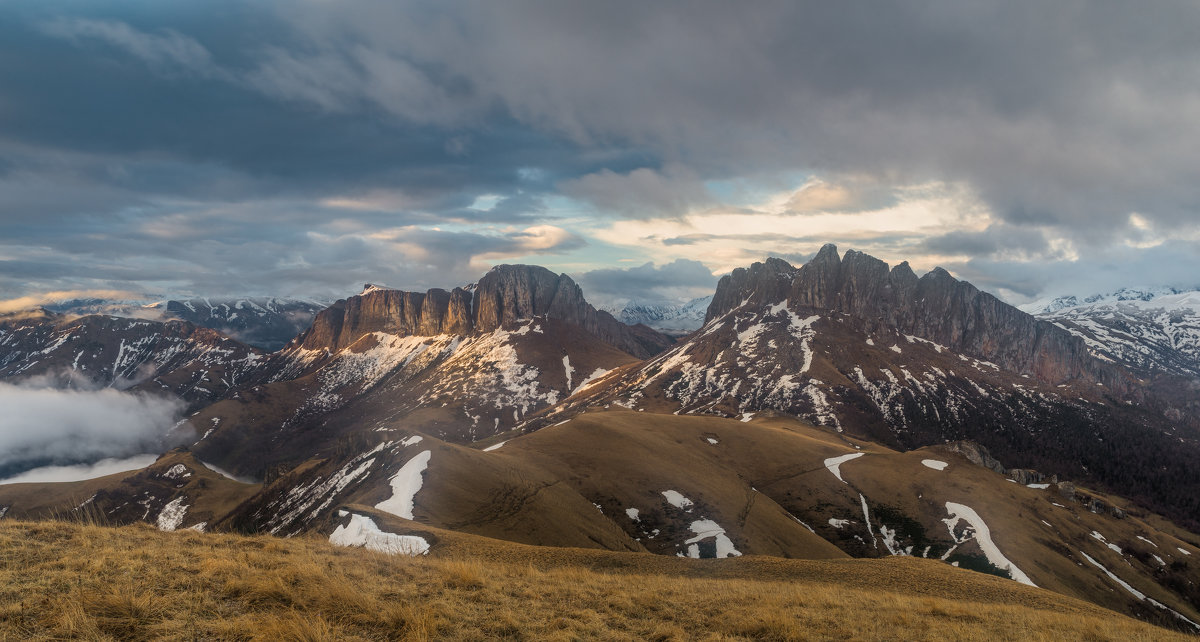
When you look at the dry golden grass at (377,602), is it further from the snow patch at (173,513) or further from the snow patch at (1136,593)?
the snow patch at (173,513)

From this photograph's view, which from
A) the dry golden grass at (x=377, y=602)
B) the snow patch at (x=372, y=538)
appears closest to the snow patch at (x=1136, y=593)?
the dry golden grass at (x=377, y=602)

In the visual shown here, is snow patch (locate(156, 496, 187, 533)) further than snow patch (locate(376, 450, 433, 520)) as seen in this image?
Yes

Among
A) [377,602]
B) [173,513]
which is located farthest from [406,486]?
[173,513]

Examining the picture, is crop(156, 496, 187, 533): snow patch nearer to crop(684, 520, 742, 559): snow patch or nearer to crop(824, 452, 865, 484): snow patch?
crop(684, 520, 742, 559): snow patch

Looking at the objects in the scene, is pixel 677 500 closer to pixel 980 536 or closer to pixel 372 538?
pixel 980 536

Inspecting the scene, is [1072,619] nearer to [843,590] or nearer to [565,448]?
[843,590]

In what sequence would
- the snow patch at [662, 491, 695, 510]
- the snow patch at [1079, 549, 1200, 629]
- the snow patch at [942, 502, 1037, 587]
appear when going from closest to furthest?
the snow patch at [942, 502, 1037, 587] → the snow patch at [662, 491, 695, 510] → the snow patch at [1079, 549, 1200, 629]

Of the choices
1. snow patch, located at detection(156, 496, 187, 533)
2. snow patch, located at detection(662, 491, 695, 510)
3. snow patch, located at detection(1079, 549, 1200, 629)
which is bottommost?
snow patch, located at detection(156, 496, 187, 533)

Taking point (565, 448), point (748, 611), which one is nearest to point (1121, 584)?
→ point (565, 448)

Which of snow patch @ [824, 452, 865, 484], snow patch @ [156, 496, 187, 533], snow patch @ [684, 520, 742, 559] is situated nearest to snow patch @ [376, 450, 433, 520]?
snow patch @ [684, 520, 742, 559]

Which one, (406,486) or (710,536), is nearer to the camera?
(406,486)

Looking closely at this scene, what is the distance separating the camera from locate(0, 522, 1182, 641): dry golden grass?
11630mm

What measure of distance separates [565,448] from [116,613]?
287 ft

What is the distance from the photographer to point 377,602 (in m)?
14.5
